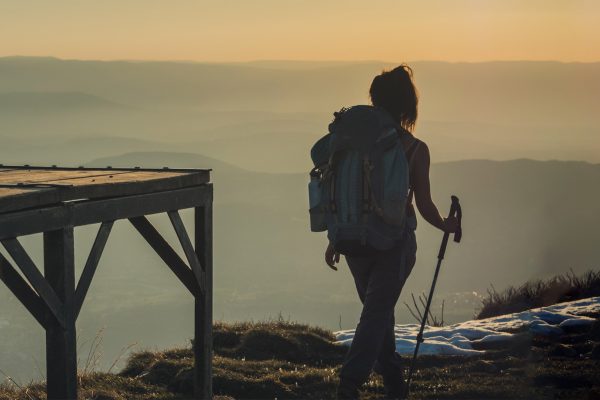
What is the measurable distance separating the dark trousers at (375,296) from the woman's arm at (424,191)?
0.22m

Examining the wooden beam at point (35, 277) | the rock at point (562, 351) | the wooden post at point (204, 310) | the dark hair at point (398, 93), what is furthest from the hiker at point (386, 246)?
the rock at point (562, 351)

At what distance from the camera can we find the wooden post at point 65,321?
22.5 feet

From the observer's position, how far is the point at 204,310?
922 centimetres

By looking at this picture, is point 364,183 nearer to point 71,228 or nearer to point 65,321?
point 71,228

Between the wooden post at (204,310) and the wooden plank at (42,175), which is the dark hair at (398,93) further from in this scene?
the wooden plank at (42,175)

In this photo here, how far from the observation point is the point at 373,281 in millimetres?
7691

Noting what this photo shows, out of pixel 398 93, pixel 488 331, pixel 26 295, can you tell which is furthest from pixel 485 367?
pixel 26 295

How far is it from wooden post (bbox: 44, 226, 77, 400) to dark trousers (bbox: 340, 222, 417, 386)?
6.97 feet

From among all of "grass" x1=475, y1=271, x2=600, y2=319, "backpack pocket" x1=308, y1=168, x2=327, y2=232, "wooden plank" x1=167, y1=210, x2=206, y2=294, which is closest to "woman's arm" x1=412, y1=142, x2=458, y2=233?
"backpack pocket" x1=308, y1=168, x2=327, y2=232

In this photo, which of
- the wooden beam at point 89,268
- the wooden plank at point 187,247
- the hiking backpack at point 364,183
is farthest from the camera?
the wooden plank at point 187,247

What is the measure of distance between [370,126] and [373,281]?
4.04 feet

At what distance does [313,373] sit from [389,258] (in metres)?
3.92

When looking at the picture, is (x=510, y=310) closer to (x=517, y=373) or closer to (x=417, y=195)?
(x=517, y=373)

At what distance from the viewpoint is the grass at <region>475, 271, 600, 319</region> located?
1755cm
